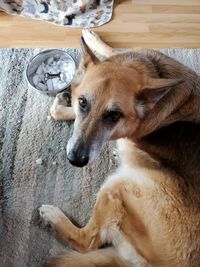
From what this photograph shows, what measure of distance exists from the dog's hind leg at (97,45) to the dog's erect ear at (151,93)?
1021 millimetres

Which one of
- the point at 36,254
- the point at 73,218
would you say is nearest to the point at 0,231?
the point at 36,254

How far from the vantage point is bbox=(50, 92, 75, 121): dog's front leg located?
2.35 meters

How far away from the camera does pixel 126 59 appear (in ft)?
5.69

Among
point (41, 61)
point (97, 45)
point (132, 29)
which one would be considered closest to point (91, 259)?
point (41, 61)

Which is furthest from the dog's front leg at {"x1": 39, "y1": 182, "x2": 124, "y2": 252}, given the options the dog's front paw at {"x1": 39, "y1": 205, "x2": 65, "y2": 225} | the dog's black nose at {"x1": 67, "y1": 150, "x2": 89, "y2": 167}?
the dog's black nose at {"x1": 67, "y1": 150, "x2": 89, "y2": 167}

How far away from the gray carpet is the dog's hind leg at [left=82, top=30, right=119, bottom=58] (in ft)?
1.72

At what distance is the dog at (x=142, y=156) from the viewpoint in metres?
1.59

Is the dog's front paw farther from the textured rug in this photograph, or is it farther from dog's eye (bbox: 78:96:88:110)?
the textured rug

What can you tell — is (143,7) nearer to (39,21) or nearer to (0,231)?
(39,21)

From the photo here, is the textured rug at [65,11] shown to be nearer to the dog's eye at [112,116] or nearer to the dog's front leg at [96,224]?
the dog's eye at [112,116]

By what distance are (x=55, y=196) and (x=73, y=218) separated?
18cm

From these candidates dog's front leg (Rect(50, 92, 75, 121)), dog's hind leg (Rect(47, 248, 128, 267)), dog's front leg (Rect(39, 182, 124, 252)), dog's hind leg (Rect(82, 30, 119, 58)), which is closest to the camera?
dog's hind leg (Rect(47, 248, 128, 267))

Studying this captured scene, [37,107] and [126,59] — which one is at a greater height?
[126,59]

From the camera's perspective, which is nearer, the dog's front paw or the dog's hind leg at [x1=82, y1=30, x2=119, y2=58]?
the dog's front paw
